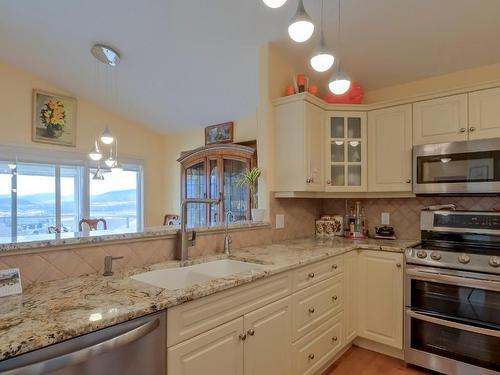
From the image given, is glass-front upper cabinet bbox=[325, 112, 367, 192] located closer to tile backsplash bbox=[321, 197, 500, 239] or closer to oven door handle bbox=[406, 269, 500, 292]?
tile backsplash bbox=[321, 197, 500, 239]

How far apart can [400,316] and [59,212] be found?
4546 mm

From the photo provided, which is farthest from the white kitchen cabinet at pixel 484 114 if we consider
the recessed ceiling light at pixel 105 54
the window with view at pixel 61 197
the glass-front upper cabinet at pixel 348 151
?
the window with view at pixel 61 197

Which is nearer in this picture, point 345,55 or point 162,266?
point 162,266

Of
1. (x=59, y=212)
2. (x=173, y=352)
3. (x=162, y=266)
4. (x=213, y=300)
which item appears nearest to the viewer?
(x=173, y=352)

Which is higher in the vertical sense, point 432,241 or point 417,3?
point 417,3

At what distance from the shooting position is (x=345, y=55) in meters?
2.73

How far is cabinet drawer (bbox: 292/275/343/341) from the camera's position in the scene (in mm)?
1892

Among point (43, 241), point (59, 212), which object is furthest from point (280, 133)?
point (59, 212)

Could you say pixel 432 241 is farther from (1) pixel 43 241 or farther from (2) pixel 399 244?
(1) pixel 43 241

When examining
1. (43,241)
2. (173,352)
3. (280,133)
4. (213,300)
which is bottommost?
(173,352)

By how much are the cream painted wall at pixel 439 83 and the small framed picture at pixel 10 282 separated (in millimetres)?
2995

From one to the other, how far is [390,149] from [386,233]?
76 centimetres

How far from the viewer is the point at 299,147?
100.0 inches

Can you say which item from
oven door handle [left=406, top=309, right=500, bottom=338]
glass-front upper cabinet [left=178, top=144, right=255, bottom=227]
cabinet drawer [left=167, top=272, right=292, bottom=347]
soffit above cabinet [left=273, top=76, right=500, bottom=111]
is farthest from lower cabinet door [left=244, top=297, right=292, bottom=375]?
glass-front upper cabinet [left=178, top=144, right=255, bottom=227]
